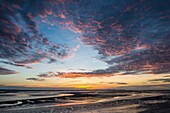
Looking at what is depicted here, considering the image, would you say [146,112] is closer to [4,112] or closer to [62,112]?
[62,112]

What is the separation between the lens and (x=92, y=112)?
2755cm

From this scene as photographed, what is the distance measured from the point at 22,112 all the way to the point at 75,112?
7621mm

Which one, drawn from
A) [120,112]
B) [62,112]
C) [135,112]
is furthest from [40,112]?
[135,112]

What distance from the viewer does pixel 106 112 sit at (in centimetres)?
2733

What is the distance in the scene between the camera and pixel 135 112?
2766 cm

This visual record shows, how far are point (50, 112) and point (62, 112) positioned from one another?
1.75 meters

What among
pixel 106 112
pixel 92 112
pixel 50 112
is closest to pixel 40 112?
pixel 50 112

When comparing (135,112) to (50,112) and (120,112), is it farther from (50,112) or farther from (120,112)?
(50,112)

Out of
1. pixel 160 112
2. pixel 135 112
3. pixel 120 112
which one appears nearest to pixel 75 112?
pixel 120 112

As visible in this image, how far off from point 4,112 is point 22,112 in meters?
2.50

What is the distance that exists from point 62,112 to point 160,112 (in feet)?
45.7

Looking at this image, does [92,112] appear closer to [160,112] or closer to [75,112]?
[75,112]

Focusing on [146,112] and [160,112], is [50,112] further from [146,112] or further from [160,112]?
[160,112]

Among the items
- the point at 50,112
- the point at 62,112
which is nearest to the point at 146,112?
the point at 62,112
